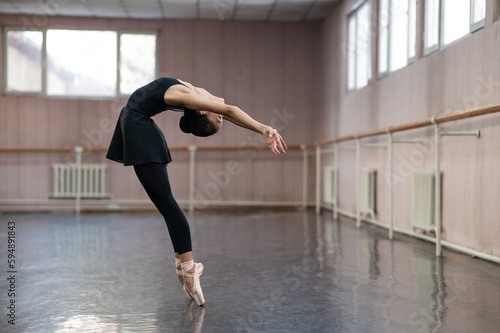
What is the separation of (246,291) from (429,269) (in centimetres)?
119

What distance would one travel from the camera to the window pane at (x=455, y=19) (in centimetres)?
407

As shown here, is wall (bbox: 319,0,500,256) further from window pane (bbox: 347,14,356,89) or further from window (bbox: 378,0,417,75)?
window pane (bbox: 347,14,356,89)

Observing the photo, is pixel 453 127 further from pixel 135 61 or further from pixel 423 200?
pixel 135 61

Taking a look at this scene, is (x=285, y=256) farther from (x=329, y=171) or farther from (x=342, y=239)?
(x=329, y=171)

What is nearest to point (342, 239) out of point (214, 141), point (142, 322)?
point (142, 322)

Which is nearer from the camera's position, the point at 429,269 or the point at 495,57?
the point at 429,269

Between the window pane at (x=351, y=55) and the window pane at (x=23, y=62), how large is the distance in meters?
4.29

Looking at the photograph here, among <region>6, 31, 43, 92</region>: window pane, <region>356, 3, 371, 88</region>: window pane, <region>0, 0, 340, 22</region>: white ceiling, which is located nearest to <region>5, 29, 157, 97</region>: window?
<region>6, 31, 43, 92</region>: window pane

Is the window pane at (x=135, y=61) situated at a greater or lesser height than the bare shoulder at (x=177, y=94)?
greater

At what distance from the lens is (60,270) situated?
3.22 metres

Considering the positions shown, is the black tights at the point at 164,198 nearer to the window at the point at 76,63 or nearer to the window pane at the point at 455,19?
the window pane at the point at 455,19

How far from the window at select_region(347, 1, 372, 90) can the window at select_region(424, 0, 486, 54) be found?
1527mm

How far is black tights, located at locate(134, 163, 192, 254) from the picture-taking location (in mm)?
2340

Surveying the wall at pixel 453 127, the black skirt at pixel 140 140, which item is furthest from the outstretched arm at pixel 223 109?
the wall at pixel 453 127
